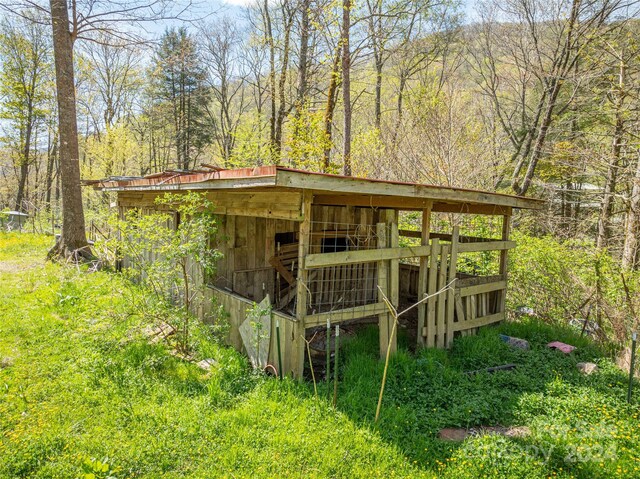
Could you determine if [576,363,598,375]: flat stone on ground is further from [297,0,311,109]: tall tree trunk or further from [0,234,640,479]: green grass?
[297,0,311,109]: tall tree trunk

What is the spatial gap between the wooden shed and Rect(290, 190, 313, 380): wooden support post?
0.5 inches

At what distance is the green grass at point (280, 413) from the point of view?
3289 mm

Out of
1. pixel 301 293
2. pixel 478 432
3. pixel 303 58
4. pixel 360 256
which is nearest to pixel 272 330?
pixel 301 293

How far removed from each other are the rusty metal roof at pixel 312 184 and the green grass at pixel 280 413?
2024 millimetres

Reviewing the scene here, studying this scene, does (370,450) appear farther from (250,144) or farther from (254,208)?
(250,144)

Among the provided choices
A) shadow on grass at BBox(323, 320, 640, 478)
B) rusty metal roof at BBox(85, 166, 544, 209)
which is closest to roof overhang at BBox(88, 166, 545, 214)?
rusty metal roof at BBox(85, 166, 544, 209)

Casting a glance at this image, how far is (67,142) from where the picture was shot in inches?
393

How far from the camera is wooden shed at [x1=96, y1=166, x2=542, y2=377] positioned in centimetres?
455

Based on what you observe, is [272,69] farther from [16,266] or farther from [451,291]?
[451,291]

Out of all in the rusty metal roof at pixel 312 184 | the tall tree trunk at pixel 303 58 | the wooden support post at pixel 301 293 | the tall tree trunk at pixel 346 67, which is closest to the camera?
the rusty metal roof at pixel 312 184

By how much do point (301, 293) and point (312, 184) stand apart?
1.34m

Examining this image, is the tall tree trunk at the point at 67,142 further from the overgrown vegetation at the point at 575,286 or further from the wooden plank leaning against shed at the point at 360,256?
the overgrown vegetation at the point at 575,286

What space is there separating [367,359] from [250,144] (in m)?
12.2

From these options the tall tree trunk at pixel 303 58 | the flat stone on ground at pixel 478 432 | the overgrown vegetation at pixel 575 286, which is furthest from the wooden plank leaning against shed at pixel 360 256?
the tall tree trunk at pixel 303 58
